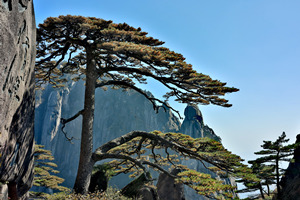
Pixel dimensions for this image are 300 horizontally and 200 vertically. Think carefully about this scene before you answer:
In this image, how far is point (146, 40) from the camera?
27.7 ft

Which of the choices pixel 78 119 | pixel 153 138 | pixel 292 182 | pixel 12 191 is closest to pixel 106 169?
pixel 153 138

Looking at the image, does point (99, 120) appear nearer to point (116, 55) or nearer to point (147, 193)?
point (147, 193)

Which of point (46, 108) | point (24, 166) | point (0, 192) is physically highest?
point (46, 108)

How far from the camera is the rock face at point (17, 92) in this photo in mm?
4551

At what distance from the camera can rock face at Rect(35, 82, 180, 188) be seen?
2591 inches

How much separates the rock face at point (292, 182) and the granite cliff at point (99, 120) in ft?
154

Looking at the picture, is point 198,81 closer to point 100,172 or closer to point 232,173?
point 232,173

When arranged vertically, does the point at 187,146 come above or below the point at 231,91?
below

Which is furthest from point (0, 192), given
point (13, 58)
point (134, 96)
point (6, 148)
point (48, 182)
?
point (134, 96)

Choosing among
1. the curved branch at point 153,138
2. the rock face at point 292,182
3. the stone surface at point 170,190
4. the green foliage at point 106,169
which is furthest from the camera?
the stone surface at point 170,190

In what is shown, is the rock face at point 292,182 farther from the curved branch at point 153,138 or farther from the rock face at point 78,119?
the rock face at point 78,119

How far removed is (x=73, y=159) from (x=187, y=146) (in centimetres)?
6565

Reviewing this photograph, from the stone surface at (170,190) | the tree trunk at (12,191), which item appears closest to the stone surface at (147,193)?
the stone surface at (170,190)

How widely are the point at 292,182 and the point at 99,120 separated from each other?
223 feet
